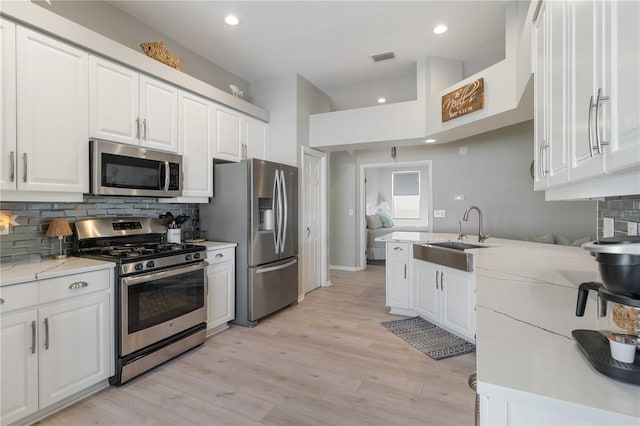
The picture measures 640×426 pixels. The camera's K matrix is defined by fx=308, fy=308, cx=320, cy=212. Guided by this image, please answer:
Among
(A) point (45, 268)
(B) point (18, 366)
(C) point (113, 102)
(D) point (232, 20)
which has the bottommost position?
(B) point (18, 366)

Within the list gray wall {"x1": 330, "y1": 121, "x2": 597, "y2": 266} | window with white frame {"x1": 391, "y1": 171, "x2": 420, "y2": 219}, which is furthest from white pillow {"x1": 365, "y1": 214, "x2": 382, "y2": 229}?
gray wall {"x1": 330, "y1": 121, "x2": 597, "y2": 266}

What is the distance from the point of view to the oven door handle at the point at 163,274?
217 cm

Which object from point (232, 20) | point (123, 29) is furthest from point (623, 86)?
point (123, 29)

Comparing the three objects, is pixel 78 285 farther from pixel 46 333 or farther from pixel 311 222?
pixel 311 222

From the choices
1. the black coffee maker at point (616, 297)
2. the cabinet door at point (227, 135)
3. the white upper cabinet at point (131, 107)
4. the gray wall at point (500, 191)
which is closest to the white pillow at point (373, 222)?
the gray wall at point (500, 191)

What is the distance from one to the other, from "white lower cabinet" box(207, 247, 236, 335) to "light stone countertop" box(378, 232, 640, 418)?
2.35m

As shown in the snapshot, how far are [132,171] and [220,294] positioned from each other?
1.42 meters

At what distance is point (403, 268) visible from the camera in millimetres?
→ 3576

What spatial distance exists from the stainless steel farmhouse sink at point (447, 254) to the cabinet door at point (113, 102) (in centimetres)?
293

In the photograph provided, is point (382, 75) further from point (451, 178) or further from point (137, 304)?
point (137, 304)

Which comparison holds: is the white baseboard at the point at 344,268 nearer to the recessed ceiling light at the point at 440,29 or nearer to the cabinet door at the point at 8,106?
the recessed ceiling light at the point at 440,29

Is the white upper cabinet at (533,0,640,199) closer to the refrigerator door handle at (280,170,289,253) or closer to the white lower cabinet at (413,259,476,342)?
the white lower cabinet at (413,259,476,342)

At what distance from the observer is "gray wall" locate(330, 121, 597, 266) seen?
409 cm

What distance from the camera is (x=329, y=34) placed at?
3.17 m
